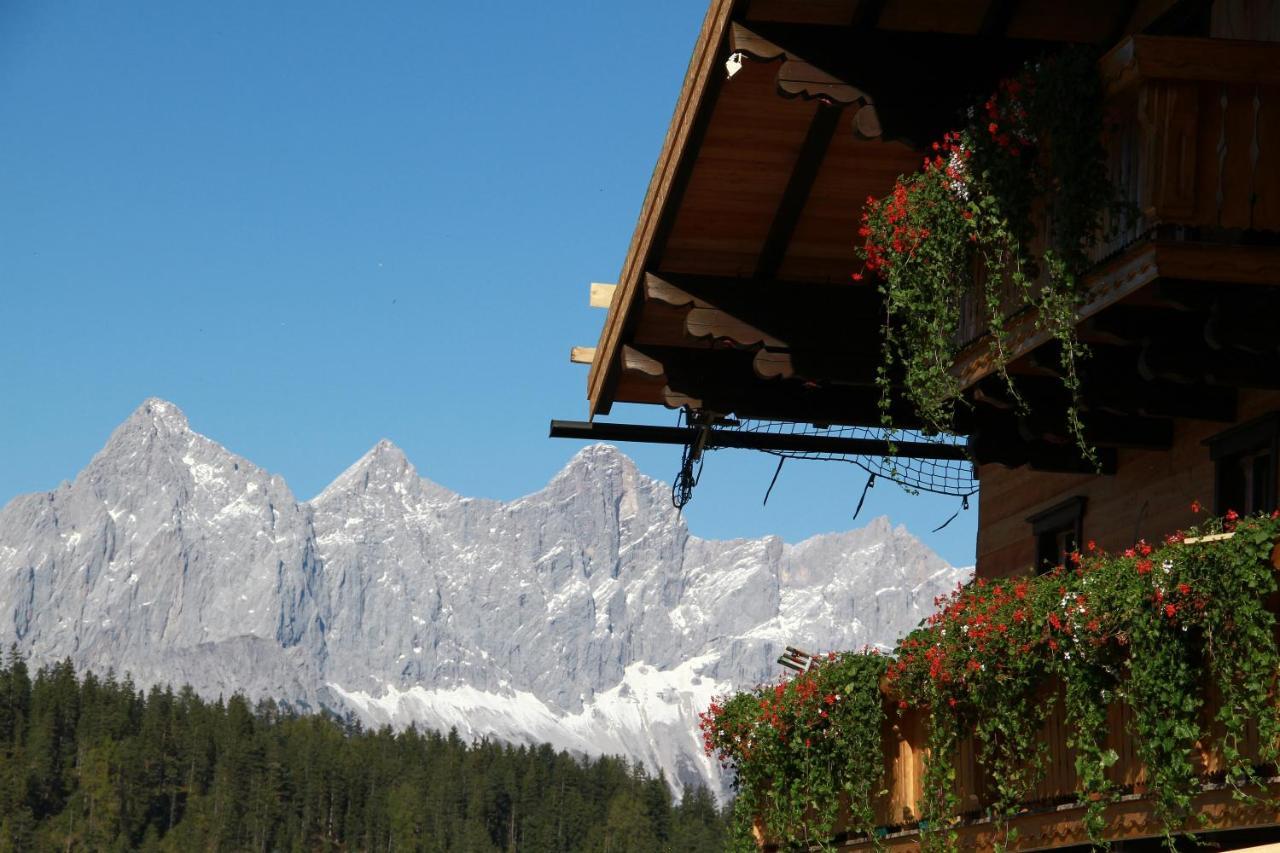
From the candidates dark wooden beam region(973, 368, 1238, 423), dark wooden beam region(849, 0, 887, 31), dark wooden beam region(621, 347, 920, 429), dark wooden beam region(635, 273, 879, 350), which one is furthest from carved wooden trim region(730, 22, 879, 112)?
dark wooden beam region(621, 347, 920, 429)

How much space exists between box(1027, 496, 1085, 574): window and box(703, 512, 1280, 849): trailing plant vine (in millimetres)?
957

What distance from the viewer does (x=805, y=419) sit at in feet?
53.1

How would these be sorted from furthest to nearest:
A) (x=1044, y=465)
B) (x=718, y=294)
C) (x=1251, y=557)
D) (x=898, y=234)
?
1. (x=718, y=294)
2. (x=1044, y=465)
3. (x=898, y=234)
4. (x=1251, y=557)

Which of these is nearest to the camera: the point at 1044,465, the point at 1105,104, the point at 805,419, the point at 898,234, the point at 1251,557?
the point at 1251,557

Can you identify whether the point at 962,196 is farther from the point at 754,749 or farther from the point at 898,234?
the point at 754,749

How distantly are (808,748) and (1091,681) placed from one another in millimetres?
4344

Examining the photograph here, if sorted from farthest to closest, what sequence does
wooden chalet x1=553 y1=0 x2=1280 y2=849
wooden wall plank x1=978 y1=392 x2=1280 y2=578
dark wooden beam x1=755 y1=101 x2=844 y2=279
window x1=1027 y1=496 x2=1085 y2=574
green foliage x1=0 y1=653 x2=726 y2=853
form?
1. green foliage x1=0 y1=653 x2=726 y2=853
2. window x1=1027 y1=496 x2=1085 y2=574
3. dark wooden beam x1=755 y1=101 x2=844 y2=279
4. wooden wall plank x1=978 y1=392 x2=1280 y2=578
5. wooden chalet x1=553 y1=0 x2=1280 y2=849

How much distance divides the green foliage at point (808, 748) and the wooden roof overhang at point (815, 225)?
2.05 meters

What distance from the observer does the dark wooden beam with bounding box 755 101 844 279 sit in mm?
13258

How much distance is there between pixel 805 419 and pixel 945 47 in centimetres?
478

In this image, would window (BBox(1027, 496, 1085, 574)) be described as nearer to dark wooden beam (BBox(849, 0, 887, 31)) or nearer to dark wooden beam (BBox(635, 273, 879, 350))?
dark wooden beam (BBox(635, 273, 879, 350))

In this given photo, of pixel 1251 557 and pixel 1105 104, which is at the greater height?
pixel 1105 104

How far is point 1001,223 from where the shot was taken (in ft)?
34.7

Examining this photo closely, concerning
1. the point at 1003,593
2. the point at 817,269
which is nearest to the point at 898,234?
the point at 1003,593
